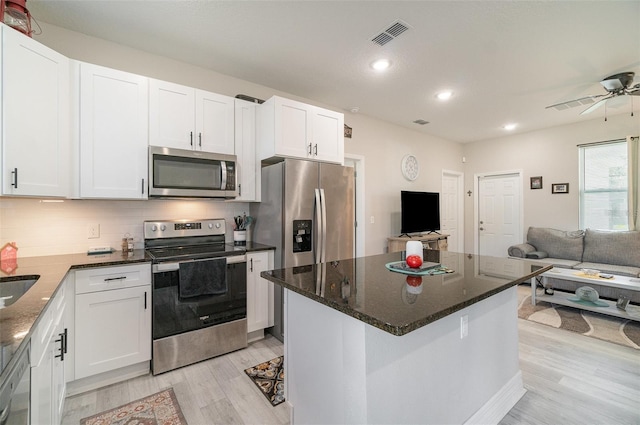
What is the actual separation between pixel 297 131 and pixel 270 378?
7.57ft

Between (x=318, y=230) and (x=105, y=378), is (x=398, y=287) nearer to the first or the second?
(x=318, y=230)

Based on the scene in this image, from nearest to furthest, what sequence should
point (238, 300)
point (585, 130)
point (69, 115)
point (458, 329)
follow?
point (458, 329) < point (69, 115) < point (238, 300) < point (585, 130)

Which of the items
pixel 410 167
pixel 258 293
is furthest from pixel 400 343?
pixel 410 167

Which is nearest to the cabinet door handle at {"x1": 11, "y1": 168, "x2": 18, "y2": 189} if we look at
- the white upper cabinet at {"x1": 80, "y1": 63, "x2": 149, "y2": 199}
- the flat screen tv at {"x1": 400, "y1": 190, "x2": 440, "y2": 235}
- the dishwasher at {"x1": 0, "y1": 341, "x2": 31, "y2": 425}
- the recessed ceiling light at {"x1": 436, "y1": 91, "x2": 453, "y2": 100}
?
the white upper cabinet at {"x1": 80, "y1": 63, "x2": 149, "y2": 199}

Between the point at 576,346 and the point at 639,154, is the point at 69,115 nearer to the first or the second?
the point at 576,346

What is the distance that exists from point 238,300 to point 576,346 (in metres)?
3.24

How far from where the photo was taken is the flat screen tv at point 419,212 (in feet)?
15.8

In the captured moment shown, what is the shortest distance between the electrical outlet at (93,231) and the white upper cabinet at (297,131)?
1601 millimetres

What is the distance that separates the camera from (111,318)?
2.12 meters

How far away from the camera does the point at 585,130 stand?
4852 millimetres

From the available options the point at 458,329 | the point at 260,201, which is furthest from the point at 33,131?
the point at 458,329

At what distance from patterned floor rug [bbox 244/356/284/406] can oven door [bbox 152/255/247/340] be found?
496mm

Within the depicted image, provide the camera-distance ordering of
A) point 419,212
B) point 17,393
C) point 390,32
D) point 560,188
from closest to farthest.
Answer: point 17,393
point 390,32
point 419,212
point 560,188

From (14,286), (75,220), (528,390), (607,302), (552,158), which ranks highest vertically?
(552,158)
